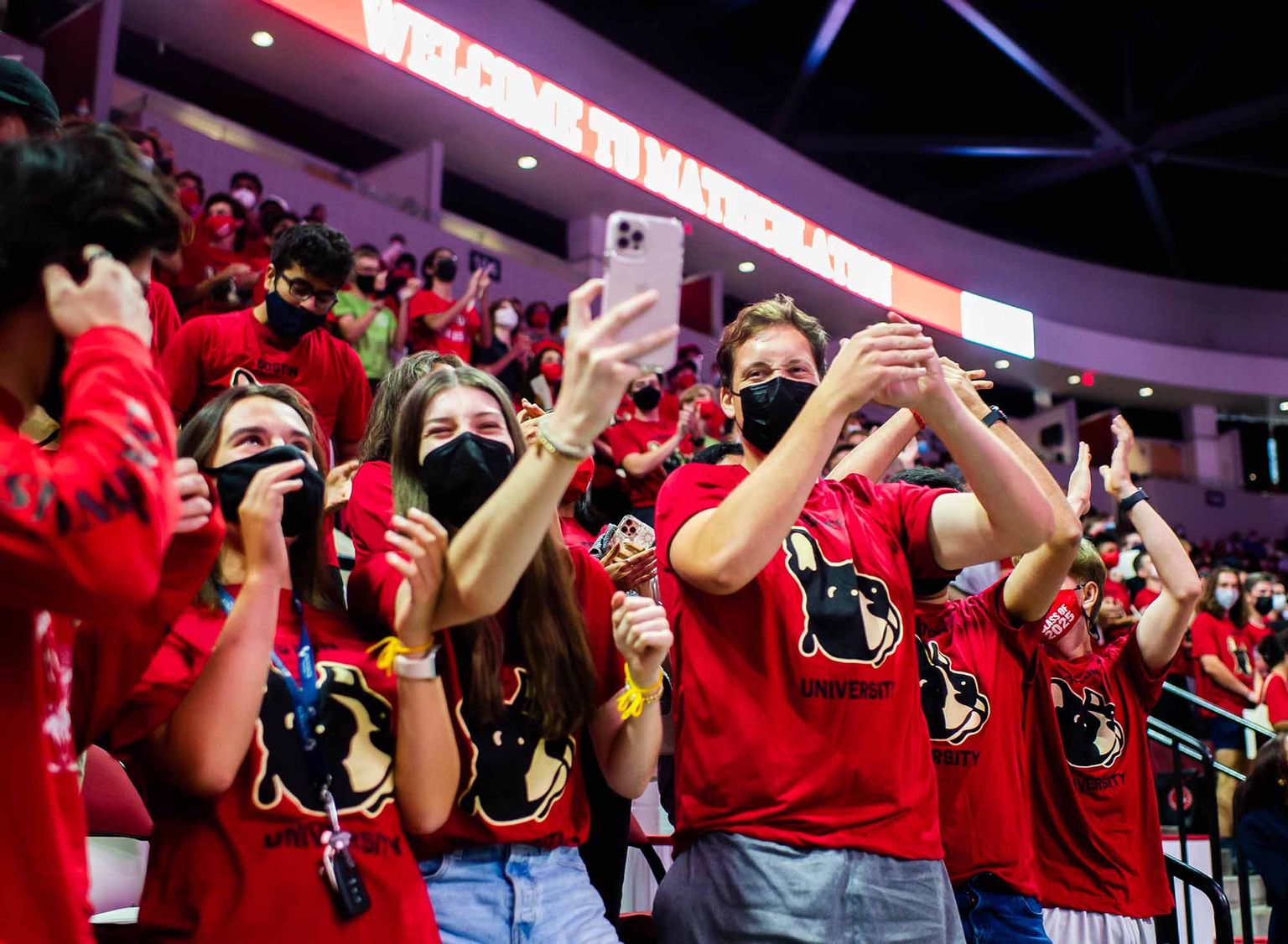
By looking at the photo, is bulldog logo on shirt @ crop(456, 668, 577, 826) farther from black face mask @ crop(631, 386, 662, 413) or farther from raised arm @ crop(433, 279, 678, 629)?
black face mask @ crop(631, 386, 662, 413)

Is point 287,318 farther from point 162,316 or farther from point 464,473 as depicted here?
point 464,473

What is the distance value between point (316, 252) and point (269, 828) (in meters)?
2.49

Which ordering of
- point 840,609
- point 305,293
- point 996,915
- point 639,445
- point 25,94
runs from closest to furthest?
point 840,609 → point 25,94 → point 996,915 → point 305,293 → point 639,445

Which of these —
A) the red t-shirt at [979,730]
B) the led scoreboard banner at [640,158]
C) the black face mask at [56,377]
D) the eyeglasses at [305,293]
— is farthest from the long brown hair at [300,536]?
the led scoreboard banner at [640,158]

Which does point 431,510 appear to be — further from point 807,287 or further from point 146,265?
point 807,287

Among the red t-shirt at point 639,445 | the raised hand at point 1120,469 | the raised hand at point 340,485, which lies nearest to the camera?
the raised hand at point 340,485

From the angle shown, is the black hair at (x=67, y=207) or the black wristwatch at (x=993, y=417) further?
the black wristwatch at (x=993, y=417)

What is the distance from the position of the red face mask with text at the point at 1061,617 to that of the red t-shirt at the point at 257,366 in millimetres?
2512

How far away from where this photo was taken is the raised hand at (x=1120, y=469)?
3461mm

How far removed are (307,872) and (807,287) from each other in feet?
42.3

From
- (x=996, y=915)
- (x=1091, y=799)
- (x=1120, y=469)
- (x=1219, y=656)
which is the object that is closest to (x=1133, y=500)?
(x=1120, y=469)

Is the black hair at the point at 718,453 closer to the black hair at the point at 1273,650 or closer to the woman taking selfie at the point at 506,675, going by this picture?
the woman taking selfie at the point at 506,675

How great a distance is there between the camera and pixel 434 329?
676cm

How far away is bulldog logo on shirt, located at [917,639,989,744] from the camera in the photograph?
2.62 m
